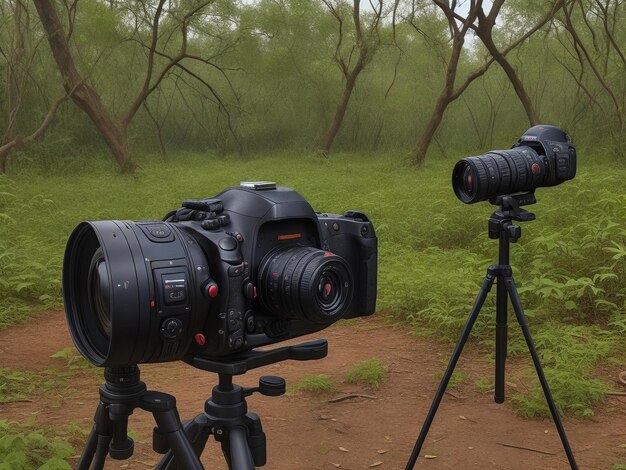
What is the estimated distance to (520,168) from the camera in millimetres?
2623

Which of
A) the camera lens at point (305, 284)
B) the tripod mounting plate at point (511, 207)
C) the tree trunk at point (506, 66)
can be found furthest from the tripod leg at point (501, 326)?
the tree trunk at point (506, 66)

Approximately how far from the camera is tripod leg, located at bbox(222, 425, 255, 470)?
1.70 metres

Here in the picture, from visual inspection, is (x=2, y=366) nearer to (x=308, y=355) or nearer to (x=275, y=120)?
(x=308, y=355)

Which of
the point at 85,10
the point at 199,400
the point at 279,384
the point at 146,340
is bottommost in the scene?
the point at 199,400

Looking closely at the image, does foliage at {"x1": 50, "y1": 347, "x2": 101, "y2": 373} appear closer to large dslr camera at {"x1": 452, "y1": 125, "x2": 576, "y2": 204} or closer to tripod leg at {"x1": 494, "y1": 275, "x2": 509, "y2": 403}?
tripod leg at {"x1": 494, "y1": 275, "x2": 509, "y2": 403}

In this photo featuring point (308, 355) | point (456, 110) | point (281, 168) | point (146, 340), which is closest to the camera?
point (146, 340)

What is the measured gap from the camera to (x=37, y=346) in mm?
4262

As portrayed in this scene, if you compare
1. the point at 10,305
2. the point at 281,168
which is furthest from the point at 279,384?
the point at 281,168

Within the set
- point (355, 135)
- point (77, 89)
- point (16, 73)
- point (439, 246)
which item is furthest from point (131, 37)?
point (439, 246)

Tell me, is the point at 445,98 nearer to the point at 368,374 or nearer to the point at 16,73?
the point at 16,73

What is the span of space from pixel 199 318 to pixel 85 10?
46.5 feet

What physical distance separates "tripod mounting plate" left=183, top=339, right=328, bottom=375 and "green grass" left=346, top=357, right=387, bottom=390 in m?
1.78

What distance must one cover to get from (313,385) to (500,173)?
1546 mm

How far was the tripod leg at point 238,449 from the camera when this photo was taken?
170 centimetres
